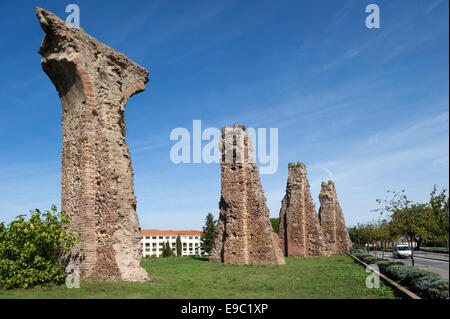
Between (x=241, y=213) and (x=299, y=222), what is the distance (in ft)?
30.6

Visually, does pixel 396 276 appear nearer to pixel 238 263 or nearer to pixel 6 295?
pixel 238 263

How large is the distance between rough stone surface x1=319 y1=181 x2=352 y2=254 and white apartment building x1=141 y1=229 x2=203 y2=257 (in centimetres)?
5408

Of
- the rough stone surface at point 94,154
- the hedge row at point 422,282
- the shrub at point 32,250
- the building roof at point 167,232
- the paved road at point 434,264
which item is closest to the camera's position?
the hedge row at point 422,282

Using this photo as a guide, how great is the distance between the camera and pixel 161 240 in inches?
3472

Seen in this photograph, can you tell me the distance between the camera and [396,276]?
11.4 meters

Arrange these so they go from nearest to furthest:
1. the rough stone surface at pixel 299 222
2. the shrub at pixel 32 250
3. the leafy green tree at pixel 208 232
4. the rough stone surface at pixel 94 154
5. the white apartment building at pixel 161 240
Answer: the shrub at pixel 32 250 → the rough stone surface at pixel 94 154 → the rough stone surface at pixel 299 222 → the leafy green tree at pixel 208 232 → the white apartment building at pixel 161 240

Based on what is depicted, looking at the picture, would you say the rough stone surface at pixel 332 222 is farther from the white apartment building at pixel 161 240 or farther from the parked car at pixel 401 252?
the white apartment building at pixel 161 240

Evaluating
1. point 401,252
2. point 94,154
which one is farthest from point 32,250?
point 401,252

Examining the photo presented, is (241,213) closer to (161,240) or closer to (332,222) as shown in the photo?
(332,222)

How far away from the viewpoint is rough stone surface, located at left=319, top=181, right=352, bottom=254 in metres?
31.3

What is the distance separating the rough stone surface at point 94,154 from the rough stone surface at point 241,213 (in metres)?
7.93

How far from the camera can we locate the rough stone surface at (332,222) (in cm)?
3131

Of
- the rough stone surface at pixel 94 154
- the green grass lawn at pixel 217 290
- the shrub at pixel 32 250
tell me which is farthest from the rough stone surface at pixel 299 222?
the shrub at pixel 32 250

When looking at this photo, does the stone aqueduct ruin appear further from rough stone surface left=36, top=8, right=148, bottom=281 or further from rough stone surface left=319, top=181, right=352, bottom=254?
rough stone surface left=319, top=181, right=352, bottom=254
